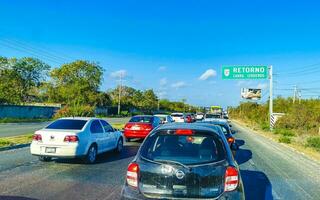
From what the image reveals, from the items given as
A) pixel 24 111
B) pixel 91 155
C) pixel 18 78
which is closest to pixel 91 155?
pixel 91 155

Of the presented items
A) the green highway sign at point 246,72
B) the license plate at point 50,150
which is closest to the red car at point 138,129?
the license plate at point 50,150

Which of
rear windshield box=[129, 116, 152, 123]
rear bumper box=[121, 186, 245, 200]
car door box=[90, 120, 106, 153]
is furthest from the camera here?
rear windshield box=[129, 116, 152, 123]

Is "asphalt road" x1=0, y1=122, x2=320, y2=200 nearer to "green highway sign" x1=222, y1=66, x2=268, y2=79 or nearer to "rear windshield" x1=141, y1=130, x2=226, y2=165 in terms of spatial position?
"rear windshield" x1=141, y1=130, x2=226, y2=165

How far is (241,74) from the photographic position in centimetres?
3844

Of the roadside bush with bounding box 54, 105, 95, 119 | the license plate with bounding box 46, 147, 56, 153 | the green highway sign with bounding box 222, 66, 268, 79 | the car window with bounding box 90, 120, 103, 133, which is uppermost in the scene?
the green highway sign with bounding box 222, 66, 268, 79

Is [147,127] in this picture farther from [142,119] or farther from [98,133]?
[98,133]

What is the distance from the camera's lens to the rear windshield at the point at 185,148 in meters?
5.33

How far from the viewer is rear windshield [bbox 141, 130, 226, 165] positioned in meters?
5.33

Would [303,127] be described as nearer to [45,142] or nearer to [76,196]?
[45,142]

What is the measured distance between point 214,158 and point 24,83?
73.0m

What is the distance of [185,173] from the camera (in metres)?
5.05

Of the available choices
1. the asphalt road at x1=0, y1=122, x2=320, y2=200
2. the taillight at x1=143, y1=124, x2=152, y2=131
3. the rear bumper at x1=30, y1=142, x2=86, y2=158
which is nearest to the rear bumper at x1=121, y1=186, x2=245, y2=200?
the asphalt road at x1=0, y1=122, x2=320, y2=200

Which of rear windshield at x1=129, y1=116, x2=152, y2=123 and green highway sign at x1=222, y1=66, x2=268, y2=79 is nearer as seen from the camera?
rear windshield at x1=129, y1=116, x2=152, y2=123

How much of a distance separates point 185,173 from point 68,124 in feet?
27.3
